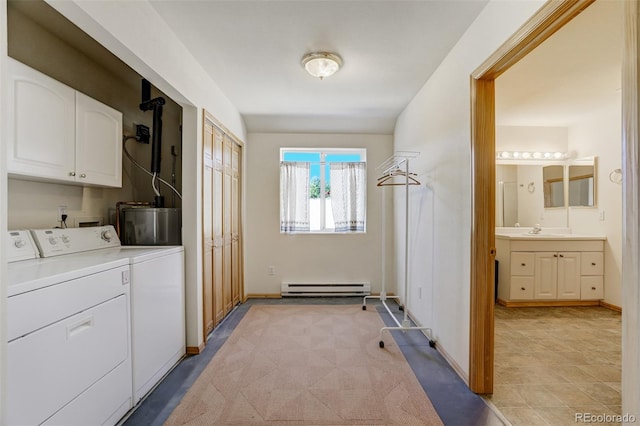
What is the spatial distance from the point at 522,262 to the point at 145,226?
432 centimetres

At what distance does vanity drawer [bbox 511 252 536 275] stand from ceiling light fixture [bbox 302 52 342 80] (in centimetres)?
324

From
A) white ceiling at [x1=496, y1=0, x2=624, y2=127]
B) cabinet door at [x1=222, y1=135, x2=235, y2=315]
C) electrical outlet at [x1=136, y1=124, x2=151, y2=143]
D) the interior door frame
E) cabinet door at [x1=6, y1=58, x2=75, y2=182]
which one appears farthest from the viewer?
cabinet door at [x1=222, y1=135, x2=235, y2=315]

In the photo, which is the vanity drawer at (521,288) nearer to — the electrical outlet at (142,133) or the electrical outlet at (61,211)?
the electrical outlet at (142,133)

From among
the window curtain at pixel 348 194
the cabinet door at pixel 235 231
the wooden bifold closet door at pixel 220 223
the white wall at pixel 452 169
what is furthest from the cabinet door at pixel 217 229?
the white wall at pixel 452 169

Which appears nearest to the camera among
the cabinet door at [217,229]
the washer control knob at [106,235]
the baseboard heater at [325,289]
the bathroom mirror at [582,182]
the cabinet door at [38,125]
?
the cabinet door at [38,125]

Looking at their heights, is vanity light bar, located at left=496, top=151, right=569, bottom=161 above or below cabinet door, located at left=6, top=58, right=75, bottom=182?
above

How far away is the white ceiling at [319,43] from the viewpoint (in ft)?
5.83

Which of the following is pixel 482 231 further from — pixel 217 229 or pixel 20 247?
pixel 20 247

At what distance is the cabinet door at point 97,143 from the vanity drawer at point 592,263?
5307 mm

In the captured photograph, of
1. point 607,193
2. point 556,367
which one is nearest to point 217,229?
point 556,367

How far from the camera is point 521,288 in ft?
11.9

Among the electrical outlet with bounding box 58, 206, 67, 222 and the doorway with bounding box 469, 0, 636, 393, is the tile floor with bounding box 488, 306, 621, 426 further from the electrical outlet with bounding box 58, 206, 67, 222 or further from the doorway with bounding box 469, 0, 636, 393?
the electrical outlet with bounding box 58, 206, 67, 222

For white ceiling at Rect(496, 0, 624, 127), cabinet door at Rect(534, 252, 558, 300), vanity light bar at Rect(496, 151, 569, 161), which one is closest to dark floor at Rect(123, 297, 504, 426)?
cabinet door at Rect(534, 252, 558, 300)

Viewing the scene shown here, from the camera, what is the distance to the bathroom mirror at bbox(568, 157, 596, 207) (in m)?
3.81
